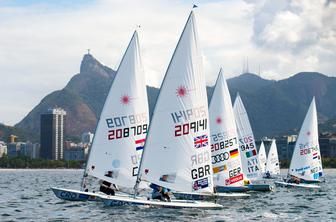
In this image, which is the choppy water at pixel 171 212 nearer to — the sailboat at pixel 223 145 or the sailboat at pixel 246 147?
the sailboat at pixel 223 145

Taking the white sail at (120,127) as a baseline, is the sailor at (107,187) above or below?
below

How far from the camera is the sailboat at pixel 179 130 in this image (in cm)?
4369

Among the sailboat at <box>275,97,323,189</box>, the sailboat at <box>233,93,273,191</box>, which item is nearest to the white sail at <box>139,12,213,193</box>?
the sailboat at <box>233,93,273,191</box>

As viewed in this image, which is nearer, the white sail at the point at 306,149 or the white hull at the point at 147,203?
the white hull at the point at 147,203

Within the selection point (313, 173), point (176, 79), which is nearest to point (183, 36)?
point (176, 79)

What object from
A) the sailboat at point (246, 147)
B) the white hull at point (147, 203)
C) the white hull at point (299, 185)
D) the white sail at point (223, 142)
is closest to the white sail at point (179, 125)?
the white hull at point (147, 203)

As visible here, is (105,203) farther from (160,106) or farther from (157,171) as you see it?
(160,106)

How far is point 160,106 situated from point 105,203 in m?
7.36

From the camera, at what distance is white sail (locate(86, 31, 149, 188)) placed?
48594 millimetres

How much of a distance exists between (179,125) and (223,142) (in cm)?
1969

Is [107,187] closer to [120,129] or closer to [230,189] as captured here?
[120,129]

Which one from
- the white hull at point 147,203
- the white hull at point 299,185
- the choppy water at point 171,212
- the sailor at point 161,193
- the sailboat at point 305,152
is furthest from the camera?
the sailboat at point 305,152

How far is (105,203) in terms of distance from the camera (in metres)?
45.1

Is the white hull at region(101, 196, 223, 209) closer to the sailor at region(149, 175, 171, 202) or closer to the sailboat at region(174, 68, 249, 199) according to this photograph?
the sailor at region(149, 175, 171, 202)
